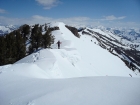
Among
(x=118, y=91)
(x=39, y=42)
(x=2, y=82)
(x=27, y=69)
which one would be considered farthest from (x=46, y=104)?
(x=39, y=42)

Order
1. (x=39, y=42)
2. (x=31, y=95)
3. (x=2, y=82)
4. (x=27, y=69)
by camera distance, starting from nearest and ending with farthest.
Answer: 1. (x=31, y=95)
2. (x=2, y=82)
3. (x=27, y=69)
4. (x=39, y=42)

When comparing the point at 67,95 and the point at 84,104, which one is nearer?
the point at 84,104

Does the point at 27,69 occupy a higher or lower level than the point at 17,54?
higher

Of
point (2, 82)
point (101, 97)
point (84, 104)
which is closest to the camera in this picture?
point (84, 104)

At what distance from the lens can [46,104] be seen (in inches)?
313

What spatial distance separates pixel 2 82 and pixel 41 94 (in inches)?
210

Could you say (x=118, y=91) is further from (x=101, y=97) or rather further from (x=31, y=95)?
(x=31, y=95)

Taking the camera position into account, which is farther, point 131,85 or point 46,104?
point 131,85

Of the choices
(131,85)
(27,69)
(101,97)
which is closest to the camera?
(101,97)

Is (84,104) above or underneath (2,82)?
above

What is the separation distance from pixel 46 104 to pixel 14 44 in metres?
36.0

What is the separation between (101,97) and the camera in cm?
844

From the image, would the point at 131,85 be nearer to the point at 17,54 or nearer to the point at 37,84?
the point at 37,84

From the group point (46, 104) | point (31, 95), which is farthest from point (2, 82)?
point (46, 104)
